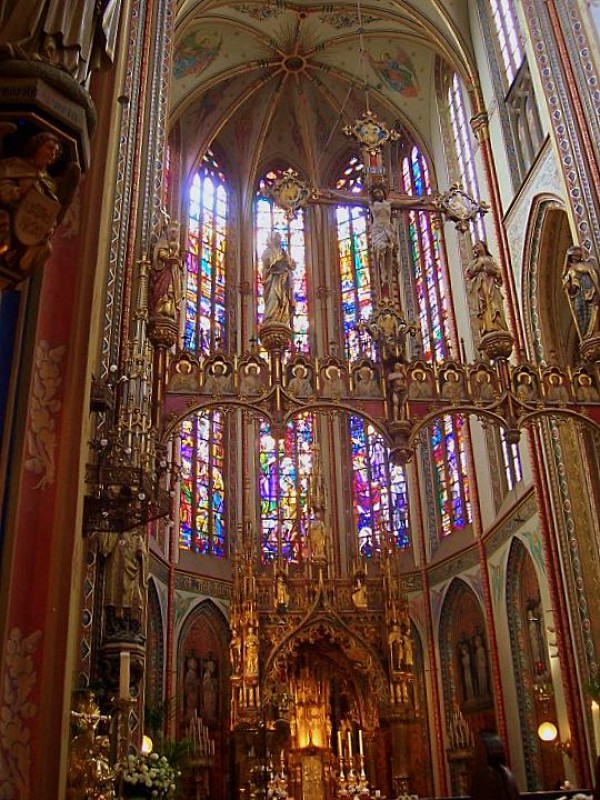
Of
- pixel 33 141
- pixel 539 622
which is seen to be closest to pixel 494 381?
pixel 539 622

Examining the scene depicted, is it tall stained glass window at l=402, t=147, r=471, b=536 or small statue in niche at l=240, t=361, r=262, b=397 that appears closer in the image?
small statue in niche at l=240, t=361, r=262, b=397

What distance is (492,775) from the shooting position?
541 centimetres

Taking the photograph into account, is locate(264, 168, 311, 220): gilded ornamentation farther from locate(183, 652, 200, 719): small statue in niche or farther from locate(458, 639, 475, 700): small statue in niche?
locate(458, 639, 475, 700): small statue in niche

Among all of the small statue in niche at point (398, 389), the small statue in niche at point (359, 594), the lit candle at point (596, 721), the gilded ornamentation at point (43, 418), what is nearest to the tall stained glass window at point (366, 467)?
the small statue in niche at point (359, 594)

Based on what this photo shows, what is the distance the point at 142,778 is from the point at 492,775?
452 cm

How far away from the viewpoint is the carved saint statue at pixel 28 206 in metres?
4.84

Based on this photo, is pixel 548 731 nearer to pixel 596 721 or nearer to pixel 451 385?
Answer: pixel 596 721

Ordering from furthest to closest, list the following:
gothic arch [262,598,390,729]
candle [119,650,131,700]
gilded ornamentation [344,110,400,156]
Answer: gothic arch [262,598,390,729], gilded ornamentation [344,110,400,156], candle [119,650,131,700]

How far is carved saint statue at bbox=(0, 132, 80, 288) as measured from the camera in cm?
484

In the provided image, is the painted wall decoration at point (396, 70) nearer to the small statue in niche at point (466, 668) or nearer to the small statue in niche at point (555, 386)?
the small statue in niche at point (555, 386)

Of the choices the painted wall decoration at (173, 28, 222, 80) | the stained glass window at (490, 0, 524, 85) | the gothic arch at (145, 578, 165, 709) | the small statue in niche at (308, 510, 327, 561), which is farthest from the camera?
the painted wall decoration at (173, 28, 222, 80)

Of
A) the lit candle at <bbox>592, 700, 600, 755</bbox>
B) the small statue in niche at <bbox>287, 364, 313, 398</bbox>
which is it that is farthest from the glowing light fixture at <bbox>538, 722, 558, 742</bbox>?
the small statue in niche at <bbox>287, 364, 313, 398</bbox>

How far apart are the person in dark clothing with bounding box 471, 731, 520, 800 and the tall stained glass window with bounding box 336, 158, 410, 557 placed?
15.9m

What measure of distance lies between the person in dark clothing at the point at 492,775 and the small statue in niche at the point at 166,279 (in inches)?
331
